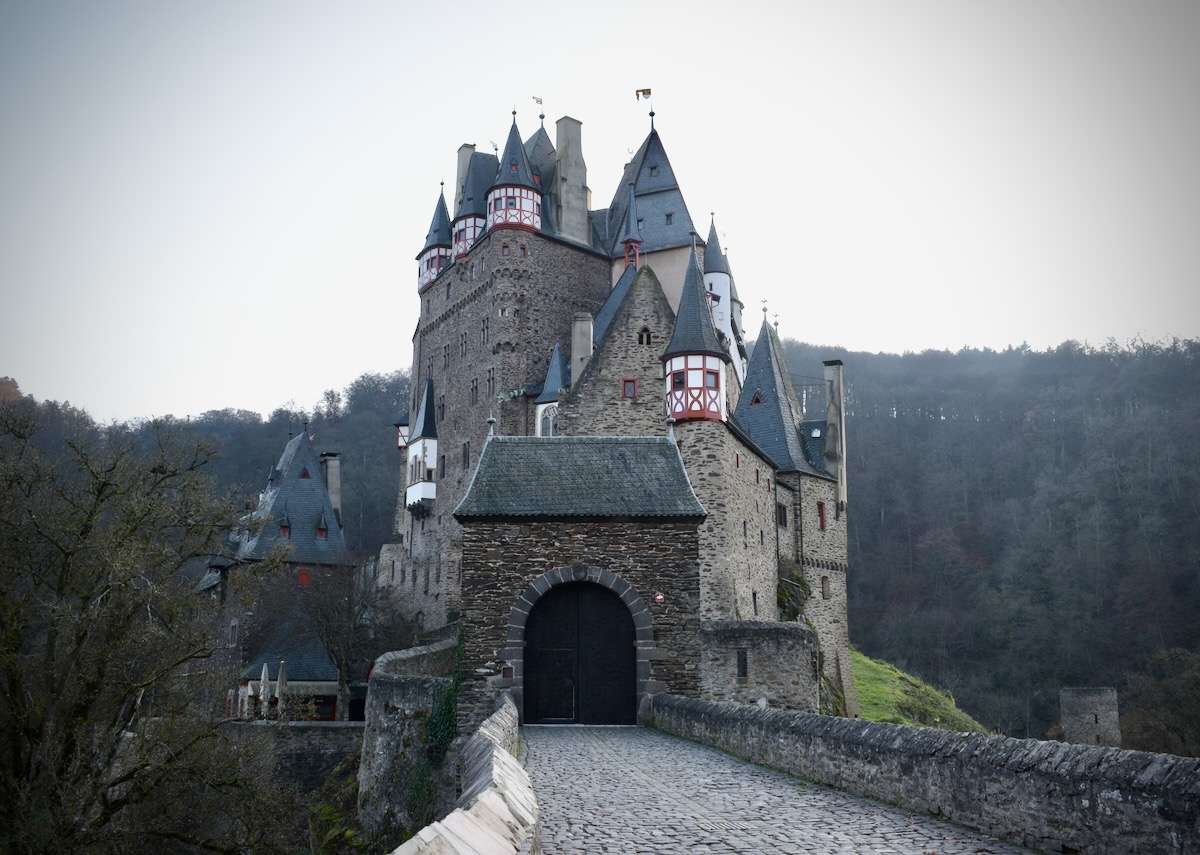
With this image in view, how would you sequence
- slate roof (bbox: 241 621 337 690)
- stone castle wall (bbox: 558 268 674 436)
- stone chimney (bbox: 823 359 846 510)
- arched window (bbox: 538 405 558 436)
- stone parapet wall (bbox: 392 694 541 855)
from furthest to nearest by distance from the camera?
stone chimney (bbox: 823 359 846 510) < slate roof (bbox: 241 621 337 690) < arched window (bbox: 538 405 558 436) < stone castle wall (bbox: 558 268 674 436) < stone parapet wall (bbox: 392 694 541 855)

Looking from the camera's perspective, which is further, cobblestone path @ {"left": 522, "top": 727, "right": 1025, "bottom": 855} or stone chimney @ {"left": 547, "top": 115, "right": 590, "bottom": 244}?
stone chimney @ {"left": 547, "top": 115, "right": 590, "bottom": 244}

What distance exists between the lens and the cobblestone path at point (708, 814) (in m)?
7.92

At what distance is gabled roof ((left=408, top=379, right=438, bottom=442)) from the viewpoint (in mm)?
51031

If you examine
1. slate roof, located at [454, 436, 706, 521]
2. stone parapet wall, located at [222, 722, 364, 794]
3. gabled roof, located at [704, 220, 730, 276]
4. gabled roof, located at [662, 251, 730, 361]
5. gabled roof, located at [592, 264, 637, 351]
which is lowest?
stone parapet wall, located at [222, 722, 364, 794]

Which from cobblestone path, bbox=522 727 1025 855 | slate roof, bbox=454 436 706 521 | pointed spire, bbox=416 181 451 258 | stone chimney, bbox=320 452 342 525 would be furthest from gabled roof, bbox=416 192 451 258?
cobblestone path, bbox=522 727 1025 855

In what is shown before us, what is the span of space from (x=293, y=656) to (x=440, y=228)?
22.8m

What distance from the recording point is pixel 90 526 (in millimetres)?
18125

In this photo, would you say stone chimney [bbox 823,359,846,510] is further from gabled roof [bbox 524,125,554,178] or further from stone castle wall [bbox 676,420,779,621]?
gabled roof [bbox 524,125,554,178]

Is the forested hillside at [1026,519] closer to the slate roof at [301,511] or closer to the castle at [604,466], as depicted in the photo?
the castle at [604,466]

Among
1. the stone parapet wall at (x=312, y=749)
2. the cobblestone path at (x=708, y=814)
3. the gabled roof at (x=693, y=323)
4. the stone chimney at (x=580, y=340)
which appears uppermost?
the stone chimney at (x=580, y=340)

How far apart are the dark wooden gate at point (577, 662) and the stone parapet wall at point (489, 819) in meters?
11.0

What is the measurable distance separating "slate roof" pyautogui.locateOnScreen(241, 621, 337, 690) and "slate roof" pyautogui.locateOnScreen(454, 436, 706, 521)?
73.7ft

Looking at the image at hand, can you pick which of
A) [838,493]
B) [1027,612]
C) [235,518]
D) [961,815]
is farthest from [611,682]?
[1027,612]

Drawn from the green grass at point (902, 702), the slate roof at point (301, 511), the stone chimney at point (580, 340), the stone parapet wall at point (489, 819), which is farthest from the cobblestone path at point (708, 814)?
the slate roof at point (301, 511)
